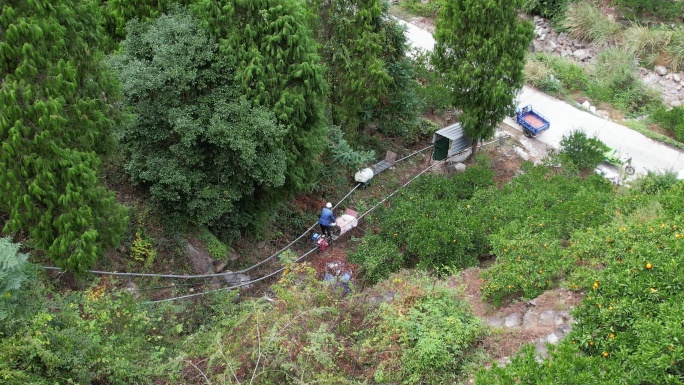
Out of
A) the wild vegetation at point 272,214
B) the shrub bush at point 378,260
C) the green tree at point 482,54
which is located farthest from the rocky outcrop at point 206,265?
the green tree at point 482,54

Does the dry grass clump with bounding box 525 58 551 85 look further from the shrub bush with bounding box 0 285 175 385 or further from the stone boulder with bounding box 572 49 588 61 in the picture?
the shrub bush with bounding box 0 285 175 385

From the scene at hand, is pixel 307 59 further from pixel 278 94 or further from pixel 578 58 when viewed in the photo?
pixel 578 58

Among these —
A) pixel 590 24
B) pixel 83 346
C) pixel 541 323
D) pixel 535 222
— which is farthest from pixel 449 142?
pixel 590 24

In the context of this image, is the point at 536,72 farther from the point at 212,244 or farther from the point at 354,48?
the point at 212,244

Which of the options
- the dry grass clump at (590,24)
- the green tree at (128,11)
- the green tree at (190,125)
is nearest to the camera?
the green tree at (190,125)

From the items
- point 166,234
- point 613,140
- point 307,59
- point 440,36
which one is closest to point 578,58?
point 613,140

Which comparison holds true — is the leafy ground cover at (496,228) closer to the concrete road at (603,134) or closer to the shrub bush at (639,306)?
the shrub bush at (639,306)

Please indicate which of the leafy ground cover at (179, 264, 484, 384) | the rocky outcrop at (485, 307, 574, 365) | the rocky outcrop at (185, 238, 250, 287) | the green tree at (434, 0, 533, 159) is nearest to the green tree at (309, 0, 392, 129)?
the green tree at (434, 0, 533, 159)
